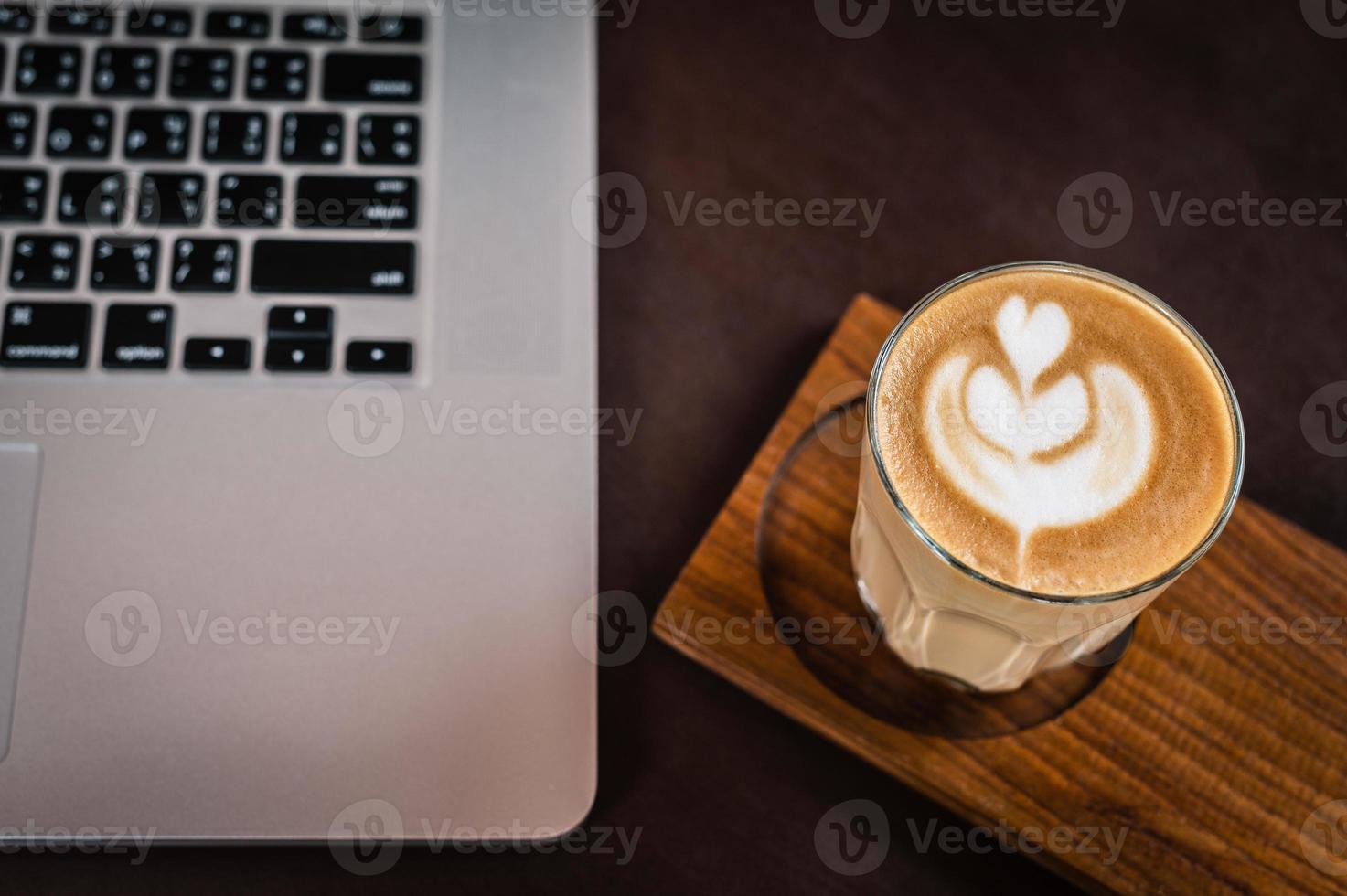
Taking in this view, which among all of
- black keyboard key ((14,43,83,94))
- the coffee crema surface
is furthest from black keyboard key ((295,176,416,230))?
the coffee crema surface

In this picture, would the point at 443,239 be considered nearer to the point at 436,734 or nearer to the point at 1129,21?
the point at 436,734

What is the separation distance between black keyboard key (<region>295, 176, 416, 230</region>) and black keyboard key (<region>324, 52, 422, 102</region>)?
0.04 meters

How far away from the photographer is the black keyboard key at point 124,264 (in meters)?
0.39

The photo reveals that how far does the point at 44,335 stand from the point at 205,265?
6 cm

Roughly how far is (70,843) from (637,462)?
0.78 feet

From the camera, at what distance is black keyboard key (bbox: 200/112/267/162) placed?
1.34ft

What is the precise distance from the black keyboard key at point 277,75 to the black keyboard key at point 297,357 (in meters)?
0.10

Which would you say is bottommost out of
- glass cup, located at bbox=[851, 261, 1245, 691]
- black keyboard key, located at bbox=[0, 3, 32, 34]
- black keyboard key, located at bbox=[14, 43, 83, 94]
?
glass cup, located at bbox=[851, 261, 1245, 691]

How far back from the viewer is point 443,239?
42cm

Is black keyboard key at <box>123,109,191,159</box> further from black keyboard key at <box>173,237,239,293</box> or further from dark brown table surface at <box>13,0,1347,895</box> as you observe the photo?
dark brown table surface at <box>13,0,1347,895</box>

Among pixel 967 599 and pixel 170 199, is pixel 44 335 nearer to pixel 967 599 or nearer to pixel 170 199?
pixel 170 199

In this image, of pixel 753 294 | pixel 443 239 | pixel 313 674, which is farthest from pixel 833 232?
pixel 313 674

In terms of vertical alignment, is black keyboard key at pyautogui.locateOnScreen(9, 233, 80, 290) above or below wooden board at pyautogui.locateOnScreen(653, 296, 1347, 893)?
above

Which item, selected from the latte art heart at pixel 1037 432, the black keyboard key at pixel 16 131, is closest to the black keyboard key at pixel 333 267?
the black keyboard key at pixel 16 131
